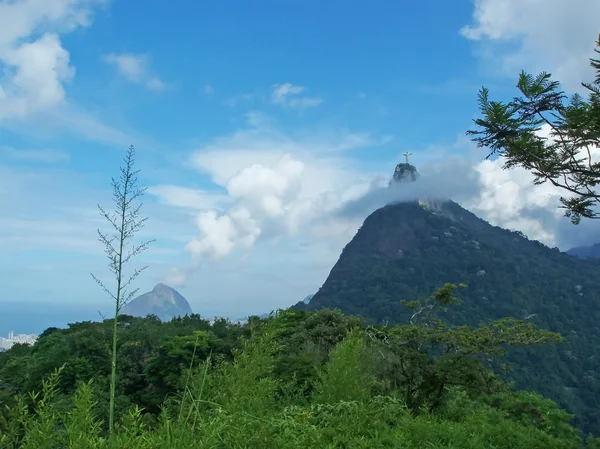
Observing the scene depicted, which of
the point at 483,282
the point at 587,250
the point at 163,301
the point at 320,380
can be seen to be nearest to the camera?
the point at 320,380

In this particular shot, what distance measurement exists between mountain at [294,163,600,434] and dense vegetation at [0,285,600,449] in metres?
26.2

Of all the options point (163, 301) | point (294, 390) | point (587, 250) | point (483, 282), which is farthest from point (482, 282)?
point (587, 250)

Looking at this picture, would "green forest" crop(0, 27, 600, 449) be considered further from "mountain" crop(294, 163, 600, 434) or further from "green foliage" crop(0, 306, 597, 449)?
"mountain" crop(294, 163, 600, 434)

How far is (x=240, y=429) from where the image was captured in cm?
208

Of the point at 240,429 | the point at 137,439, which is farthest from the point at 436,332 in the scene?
the point at 137,439

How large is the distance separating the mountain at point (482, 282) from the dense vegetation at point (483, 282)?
12 cm

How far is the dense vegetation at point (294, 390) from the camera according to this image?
2029 millimetres

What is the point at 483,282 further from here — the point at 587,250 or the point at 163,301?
the point at 587,250

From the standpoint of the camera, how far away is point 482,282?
6588 centimetres

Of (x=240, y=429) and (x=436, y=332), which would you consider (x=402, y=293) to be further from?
(x=240, y=429)

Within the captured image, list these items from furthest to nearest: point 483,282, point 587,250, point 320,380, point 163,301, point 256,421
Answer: point 587,250, point 163,301, point 483,282, point 320,380, point 256,421

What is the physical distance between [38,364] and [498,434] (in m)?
11.1

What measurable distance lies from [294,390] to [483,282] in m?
65.1

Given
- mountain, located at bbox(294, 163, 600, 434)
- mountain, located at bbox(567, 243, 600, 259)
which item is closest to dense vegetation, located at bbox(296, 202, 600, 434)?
mountain, located at bbox(294, 163, 600, 434)
